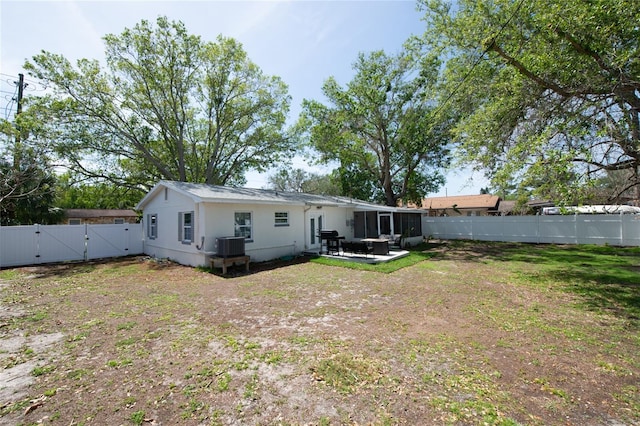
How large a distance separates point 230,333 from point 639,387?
5.42m

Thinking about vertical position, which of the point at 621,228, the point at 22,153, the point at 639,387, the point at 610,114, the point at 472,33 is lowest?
the point at 639,387

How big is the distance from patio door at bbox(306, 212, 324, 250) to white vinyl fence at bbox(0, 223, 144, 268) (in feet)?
30.5

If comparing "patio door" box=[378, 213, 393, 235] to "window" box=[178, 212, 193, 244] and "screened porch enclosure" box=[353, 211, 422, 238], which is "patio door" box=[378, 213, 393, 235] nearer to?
"screened porch enclosure" box=[353, 211, 422, 238]

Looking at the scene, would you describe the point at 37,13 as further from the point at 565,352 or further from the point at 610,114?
the point at 610,114

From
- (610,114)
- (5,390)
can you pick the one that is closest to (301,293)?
(5,390)

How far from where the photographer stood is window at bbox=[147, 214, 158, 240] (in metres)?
14.0

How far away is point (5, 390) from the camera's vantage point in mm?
3215

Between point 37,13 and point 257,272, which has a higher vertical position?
point 37,13

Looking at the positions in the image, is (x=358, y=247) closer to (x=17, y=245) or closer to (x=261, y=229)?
(x=261, y=229)

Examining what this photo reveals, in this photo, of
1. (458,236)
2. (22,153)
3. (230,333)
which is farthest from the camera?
(458,236)

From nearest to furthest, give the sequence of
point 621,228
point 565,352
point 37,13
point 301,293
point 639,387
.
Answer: point 639,387 < point 565,352 < point 301,293 < point 37,13 < point 621,228

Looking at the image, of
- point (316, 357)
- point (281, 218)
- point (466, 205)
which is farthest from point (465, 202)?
point (316, 357)

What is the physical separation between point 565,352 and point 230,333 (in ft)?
16.8

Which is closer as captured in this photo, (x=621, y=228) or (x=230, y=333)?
(x=230, y=333)
